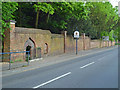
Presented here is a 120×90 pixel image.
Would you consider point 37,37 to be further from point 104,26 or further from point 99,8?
point 104,26

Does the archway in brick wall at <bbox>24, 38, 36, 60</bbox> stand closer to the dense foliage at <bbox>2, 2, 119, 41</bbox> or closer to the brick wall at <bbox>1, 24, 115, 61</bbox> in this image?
the brick wall at <bbox>1, 24, 115, 61</bbox>

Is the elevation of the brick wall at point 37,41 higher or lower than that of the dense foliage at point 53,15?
lower

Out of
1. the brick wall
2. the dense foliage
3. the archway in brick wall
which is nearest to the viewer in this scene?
the brick wall

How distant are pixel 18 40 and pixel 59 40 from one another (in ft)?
28.2

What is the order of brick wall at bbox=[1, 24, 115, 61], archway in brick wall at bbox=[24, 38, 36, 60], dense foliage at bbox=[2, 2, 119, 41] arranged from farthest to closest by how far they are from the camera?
1. dense foliage at bbox=[2, 2, 119, 41]
2. archway in brick wall at bbox=[24, 38, 36, 60]
3. brick wall at bbox=[1, 24, 115, 61]

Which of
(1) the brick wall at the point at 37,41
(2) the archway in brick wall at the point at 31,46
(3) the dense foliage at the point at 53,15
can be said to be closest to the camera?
(1) the brick wall at the point at 37,41

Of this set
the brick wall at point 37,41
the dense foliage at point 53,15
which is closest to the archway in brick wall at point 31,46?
the brick wall at point 37,41

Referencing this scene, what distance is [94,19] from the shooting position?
3781cm

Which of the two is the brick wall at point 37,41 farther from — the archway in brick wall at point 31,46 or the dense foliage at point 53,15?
the dense foliage at point 53,15

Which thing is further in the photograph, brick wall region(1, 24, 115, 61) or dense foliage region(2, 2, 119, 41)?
dense foliage region(2, 2, 119, 41)

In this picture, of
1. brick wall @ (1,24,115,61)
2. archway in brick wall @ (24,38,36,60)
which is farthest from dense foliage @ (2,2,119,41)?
archway in brick wall @ (24,38,36,60)

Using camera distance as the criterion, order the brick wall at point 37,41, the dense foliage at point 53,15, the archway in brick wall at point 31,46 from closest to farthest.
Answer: the brick wall at point 37,41, the archway in brick wall at point 31,46, the dense foliage at point 53,15

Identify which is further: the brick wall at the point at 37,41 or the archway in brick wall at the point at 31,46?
the archway in brick wall at the point at 31,46

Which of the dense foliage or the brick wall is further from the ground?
the dense foliage
